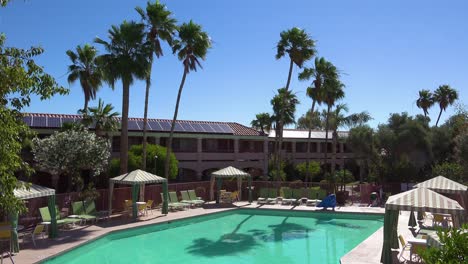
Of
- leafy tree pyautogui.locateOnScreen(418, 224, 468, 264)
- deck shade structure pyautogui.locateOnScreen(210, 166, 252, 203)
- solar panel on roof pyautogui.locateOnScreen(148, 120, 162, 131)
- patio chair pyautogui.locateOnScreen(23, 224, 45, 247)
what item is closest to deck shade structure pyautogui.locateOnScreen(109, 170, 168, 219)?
patio chair pyautogui.locateOnScreen(23, 224, 45, 247)

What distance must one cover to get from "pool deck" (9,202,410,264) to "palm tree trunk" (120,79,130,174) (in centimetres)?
336

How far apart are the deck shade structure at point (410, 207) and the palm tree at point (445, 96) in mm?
46480

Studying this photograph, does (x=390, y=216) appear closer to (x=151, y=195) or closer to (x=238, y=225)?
A: (x=238, y=225)

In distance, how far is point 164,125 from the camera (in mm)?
40469

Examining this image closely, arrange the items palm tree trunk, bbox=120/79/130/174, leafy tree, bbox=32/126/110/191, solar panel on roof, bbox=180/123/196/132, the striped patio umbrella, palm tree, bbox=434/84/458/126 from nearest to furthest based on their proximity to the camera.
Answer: the striped patio umbrella → leafy tree, bbox=32/126/110/191 → palm tree trunk, bbox=120/79/130/174 → solar panel on roof, bbox=180/123/196/132 → palm tree, bbox=434/84/458/126

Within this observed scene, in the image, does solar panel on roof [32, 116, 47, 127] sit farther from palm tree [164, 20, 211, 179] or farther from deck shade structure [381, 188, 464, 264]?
deck shade structure [381, 188, 464, 264]

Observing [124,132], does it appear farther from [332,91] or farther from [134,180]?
[332,91]

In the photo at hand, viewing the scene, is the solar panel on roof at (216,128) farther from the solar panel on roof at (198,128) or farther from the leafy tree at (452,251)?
the leafy tree at (452,251)

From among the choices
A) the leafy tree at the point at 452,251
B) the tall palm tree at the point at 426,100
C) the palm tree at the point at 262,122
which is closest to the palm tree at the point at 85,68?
the palm tree at the point at 262,122

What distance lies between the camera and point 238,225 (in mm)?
22703

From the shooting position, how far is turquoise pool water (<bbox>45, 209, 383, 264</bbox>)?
51.8 ft

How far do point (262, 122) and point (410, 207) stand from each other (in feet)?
115

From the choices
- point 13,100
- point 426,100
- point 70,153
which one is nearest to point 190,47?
point 70,153

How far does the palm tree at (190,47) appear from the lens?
29141 mm
